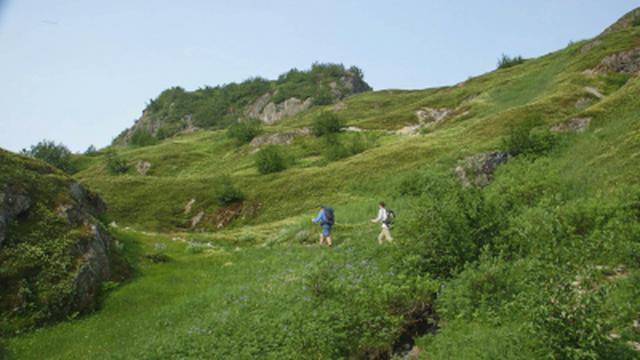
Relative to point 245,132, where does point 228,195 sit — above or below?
below

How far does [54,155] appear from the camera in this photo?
13212cm

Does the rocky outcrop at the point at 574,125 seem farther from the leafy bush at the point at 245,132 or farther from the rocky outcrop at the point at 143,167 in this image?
the rocky outcrop at the point at 143,167

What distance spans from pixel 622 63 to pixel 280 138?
235 feet

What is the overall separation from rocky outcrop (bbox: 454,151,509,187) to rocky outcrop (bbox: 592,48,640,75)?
144ft

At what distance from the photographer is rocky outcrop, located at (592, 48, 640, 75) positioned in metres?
77.2

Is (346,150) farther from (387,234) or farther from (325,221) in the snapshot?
(387,234)

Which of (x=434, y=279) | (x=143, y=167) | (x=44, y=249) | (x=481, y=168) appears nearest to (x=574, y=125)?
(x=481, y=168)

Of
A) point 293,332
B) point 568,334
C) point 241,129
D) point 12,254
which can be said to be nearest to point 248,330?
point 293,332

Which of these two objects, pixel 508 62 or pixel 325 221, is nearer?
pixel 325 221

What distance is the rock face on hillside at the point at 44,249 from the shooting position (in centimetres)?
2223

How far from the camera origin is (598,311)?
11406 mm

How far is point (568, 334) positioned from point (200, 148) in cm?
13618

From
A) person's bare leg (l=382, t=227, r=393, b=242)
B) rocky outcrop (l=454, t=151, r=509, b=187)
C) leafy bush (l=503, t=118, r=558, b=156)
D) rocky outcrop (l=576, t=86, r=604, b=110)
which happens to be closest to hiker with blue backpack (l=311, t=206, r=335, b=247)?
person's bare leg (l=382, t=227, r=393, b=242)

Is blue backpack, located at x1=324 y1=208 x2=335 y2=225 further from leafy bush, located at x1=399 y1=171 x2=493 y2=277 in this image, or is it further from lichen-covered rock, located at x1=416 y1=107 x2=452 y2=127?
lichen-covered rock, located at x1=416 y1=107 x2=452 y2=127
